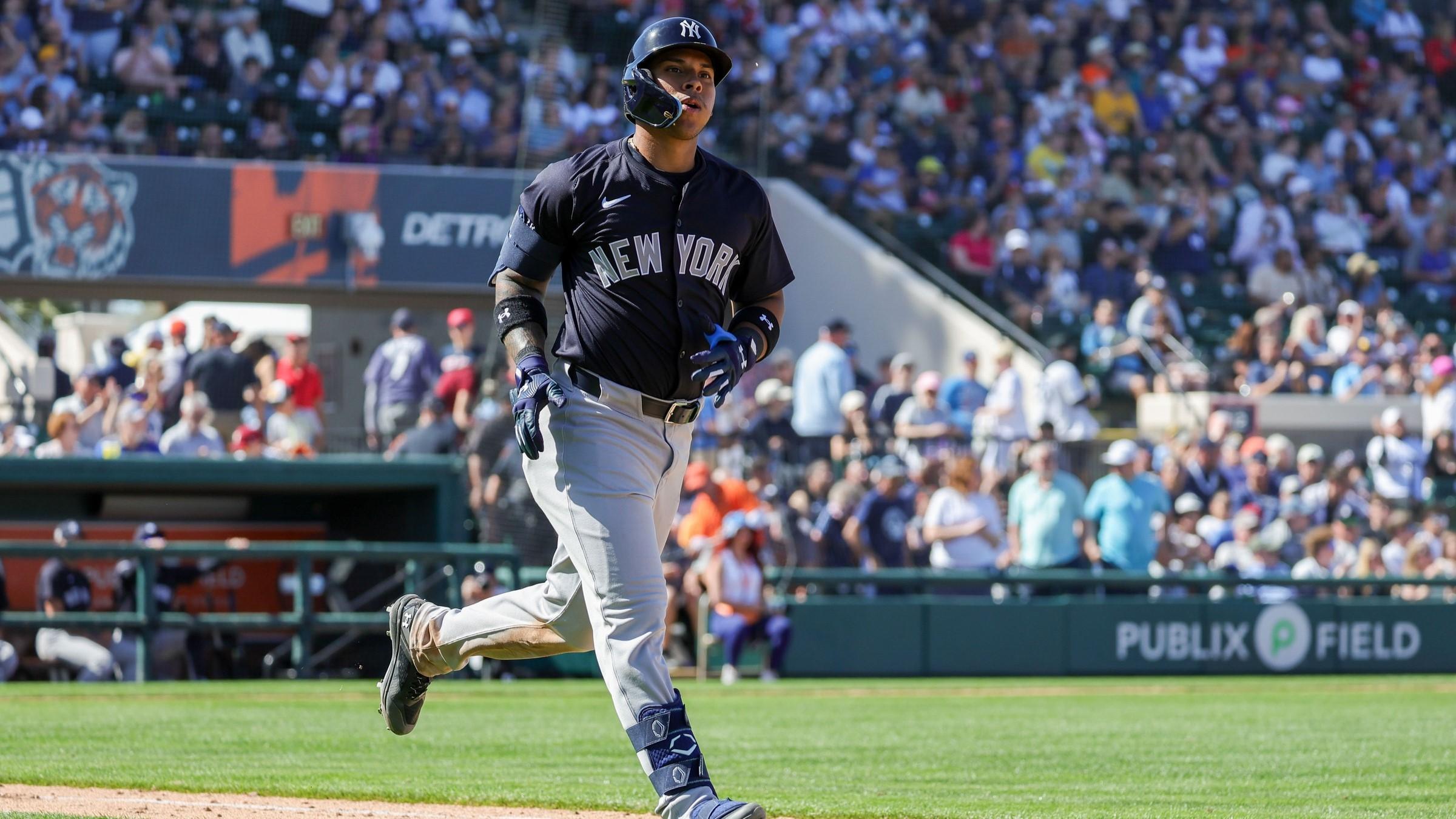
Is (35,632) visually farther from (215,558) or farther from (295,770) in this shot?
(295,770)

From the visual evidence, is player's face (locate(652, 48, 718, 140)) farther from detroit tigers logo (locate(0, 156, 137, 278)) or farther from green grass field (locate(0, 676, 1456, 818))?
detroit tigers logo (locate(0, 156, 137, 278))

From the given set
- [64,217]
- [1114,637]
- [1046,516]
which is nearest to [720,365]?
[1046,516]

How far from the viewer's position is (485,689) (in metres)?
12.4

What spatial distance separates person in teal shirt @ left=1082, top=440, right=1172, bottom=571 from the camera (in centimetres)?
1459

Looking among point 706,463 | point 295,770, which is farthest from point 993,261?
point 295,770

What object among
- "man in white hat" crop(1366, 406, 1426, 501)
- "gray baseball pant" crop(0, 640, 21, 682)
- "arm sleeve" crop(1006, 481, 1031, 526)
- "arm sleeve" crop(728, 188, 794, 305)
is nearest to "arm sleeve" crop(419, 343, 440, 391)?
"gray baseball pant" crop(0, 640, 21, 682)

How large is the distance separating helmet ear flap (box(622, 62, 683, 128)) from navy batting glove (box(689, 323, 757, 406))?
0.55 metres

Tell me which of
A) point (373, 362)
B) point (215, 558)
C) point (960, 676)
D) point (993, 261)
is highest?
point (993, 261)

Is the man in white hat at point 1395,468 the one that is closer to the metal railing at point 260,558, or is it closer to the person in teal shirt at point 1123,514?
the person in teal shirt at point 1123,514

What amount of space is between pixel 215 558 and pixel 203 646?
80 cm

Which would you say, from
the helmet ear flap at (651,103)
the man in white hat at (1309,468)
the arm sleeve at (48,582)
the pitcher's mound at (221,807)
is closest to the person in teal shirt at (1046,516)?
the man in white hat at (1309,468)

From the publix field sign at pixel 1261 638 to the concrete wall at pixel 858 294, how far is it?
16.6 ft

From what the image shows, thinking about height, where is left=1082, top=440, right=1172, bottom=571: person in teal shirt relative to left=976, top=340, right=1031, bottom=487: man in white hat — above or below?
below

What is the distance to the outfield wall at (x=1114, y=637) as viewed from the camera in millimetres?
14086
